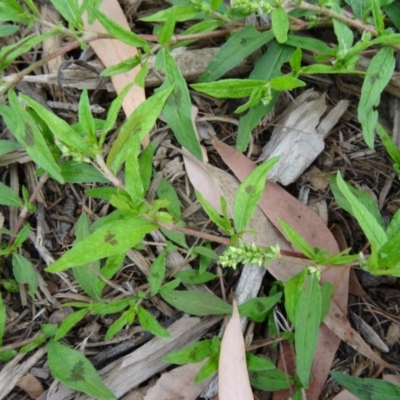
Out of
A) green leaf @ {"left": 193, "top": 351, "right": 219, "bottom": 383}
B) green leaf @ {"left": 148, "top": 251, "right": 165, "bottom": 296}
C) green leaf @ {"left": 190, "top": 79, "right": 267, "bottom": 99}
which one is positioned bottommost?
green leaf @ {"left": 193, "top": 351, "right": 219, "bottom": 383}

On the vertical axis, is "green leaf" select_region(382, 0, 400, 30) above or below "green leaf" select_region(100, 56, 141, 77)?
below

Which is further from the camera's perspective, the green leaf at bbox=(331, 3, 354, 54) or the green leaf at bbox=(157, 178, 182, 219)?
the green leaf at bbox=(157, 178, 182, 219)

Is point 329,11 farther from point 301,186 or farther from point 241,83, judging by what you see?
point 301,186

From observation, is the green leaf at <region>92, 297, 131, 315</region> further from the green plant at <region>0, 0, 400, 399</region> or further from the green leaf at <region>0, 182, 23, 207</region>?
the green leaf at <region>0, 182, 23, 207</region>

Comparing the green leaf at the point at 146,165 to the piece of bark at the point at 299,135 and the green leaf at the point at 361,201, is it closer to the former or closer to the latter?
the piece of bark at the point at 299,135

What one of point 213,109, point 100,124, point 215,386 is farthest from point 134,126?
point 215,386

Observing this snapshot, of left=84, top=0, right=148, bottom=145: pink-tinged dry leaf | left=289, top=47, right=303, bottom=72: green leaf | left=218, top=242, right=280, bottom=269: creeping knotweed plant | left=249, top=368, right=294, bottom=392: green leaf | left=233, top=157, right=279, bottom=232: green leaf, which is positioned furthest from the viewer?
left=84, top=0, right=148, bottom=145: pink-tinged dry leaf

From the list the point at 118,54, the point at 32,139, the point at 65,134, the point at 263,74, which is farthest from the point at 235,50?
the point at 32,139

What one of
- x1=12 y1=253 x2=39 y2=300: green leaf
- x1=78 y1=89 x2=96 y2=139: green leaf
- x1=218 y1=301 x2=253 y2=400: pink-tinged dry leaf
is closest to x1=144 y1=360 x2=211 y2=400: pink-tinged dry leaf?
x1=218 y1=301 x2=253 y2=400: pink-tinged dry leaf
